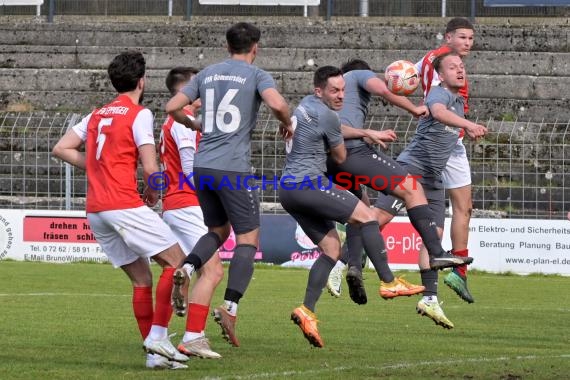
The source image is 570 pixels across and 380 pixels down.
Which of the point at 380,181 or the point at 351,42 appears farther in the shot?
the point at 351,42

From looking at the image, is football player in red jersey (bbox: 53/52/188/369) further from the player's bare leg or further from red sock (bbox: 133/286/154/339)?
the player's bare leg

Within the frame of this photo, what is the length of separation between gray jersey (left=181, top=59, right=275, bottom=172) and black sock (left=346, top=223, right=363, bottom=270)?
2.43 m

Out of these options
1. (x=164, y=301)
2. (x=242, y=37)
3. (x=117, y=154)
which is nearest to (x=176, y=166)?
(x=242, y=37)

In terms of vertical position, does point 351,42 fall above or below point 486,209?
above

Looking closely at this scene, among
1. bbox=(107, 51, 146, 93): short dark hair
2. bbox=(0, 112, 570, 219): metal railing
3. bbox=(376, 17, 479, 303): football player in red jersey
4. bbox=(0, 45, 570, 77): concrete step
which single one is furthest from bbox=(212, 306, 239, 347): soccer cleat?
bbox=(0, 45, 570, 77): concrete step

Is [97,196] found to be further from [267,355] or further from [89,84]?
[89,84]

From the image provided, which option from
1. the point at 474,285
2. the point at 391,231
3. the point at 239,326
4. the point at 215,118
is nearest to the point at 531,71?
the point at 391,231

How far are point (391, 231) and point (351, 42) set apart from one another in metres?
7.46

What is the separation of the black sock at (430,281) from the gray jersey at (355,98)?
1.49m

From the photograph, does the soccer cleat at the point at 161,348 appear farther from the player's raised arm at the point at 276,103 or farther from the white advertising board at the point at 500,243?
the white advertising board at the point at 500,243

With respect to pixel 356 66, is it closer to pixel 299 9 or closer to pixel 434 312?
pixel 434 312

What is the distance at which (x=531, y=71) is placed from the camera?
26.2 m

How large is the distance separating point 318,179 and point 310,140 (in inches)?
12.8

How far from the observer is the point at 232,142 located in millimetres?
9320
